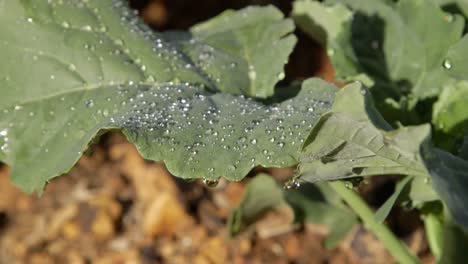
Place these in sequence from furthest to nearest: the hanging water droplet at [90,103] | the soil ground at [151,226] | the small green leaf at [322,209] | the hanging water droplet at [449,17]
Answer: the soil ground at [151,226] → the small green leaf at [322,209] → the hanging water droplet at [449,17] → the hanging water droplet at [90,103]

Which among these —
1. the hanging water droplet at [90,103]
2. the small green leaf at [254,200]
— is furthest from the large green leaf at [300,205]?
the hanging water droplet at [90,103]

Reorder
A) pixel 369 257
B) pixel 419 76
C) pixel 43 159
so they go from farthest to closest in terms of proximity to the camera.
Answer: pixel 369 257
pixel 419 76
pixel 43 159

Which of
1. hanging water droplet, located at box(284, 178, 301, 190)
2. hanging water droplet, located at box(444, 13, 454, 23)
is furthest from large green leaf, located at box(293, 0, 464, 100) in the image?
hanging water droplet, located at box(284, 178, 301, 190)

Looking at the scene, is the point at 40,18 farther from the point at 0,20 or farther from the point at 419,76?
the point at 419,76

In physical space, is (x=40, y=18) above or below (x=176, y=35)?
above

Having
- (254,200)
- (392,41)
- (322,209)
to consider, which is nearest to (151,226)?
(254,200)

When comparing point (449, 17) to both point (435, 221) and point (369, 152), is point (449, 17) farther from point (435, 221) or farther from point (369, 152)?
point (369, 152)

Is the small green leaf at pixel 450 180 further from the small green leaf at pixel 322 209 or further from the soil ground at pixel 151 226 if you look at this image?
the soil ground at pixel 151 226

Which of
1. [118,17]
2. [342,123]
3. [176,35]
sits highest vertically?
[342,123]

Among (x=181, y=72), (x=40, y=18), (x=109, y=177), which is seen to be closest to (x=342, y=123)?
(x=181, y=72)
